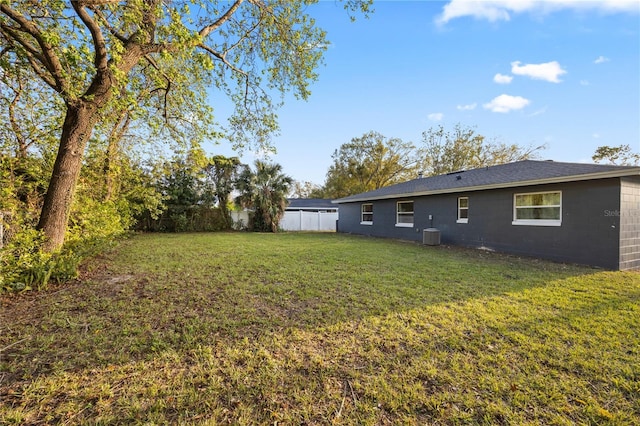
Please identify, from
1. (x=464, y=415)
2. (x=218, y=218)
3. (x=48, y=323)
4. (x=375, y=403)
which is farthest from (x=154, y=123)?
(x=218, y=218)

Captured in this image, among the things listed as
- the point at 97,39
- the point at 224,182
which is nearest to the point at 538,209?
the point at 97,39

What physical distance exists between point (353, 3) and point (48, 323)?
26.9 feet

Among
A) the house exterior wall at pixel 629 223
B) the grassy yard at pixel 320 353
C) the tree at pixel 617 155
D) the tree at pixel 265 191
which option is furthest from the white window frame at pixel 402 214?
the tree at pixel 617 155

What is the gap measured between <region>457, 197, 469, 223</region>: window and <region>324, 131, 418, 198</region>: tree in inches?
690

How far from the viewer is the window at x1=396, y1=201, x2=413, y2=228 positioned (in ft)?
41.8

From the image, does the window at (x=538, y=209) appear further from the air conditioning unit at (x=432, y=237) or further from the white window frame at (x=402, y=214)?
the white window frame at (x=402, y=214)

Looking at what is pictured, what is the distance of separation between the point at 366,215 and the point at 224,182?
9.54 meters

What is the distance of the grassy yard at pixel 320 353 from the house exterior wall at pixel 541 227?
2.60 m

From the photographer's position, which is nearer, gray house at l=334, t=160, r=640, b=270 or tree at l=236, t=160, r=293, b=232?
gray house at l=334, t=160, r=640, b=270

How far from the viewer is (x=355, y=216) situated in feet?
55.3

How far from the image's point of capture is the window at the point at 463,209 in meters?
Answer: 10.0

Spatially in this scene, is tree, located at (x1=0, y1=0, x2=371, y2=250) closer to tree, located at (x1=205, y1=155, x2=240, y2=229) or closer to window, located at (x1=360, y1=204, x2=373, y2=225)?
window, located at (x1=360, y1=204, x2=373, y2=225)

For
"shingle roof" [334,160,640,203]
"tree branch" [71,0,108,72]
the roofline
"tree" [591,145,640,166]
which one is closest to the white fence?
the roofline

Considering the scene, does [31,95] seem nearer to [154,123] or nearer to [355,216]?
[154,123]
